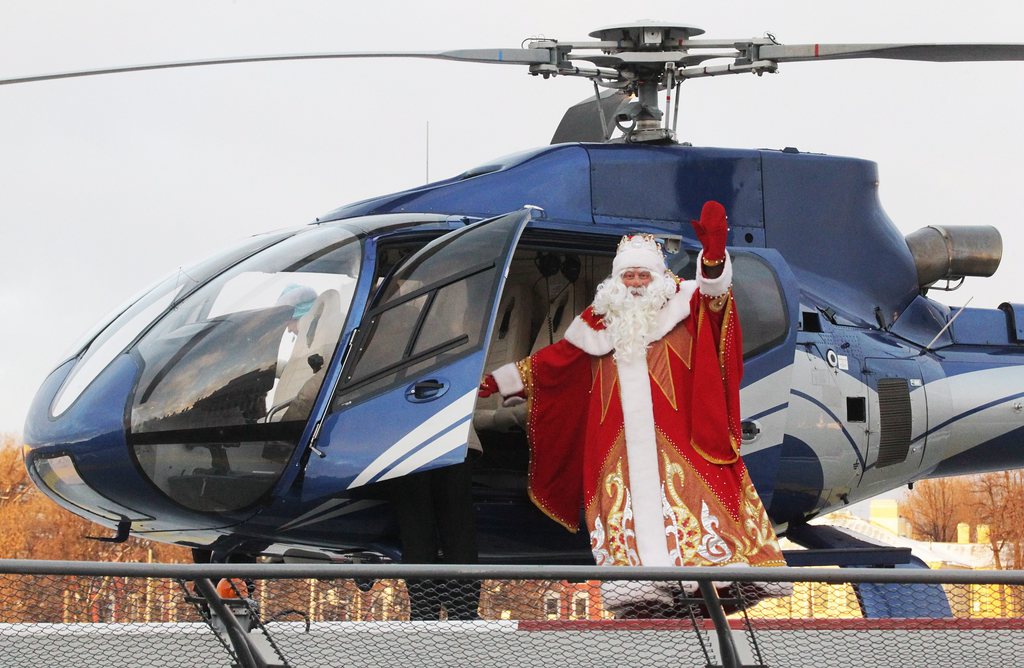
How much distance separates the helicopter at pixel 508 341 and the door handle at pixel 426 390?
0.04 ft

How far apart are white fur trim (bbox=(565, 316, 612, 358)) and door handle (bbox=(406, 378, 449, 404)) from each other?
0.78 metres

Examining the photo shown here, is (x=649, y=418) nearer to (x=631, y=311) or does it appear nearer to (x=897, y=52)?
(x=631, y=311)

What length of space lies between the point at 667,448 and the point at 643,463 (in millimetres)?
135

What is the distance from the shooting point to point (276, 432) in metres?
6.37

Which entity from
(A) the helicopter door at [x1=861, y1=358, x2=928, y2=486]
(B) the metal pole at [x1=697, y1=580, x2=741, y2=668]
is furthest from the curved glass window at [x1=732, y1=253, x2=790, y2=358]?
(B) the metal pole at [x1=697, y1=580, x2=741, y2=668]

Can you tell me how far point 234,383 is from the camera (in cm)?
641

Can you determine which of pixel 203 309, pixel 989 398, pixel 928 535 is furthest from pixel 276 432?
pixel 928 535

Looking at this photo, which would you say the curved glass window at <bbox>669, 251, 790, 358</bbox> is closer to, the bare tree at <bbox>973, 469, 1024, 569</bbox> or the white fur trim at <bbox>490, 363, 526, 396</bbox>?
the white fur trim at <bbox>490, 363, 526, 396</bbox>

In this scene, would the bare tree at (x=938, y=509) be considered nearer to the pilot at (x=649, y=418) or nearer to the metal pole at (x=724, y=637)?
the pilot at (x=649, y=418)

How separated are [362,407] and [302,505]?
480 millimetres

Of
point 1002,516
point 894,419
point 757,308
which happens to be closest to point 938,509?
point 1002,516

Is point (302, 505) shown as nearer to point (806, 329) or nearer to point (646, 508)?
A: point (646, 508)

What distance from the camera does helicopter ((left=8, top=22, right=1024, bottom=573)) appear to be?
6.36 metres

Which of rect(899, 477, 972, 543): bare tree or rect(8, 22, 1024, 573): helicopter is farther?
rect(899, 477, 972, 543): bare tree
